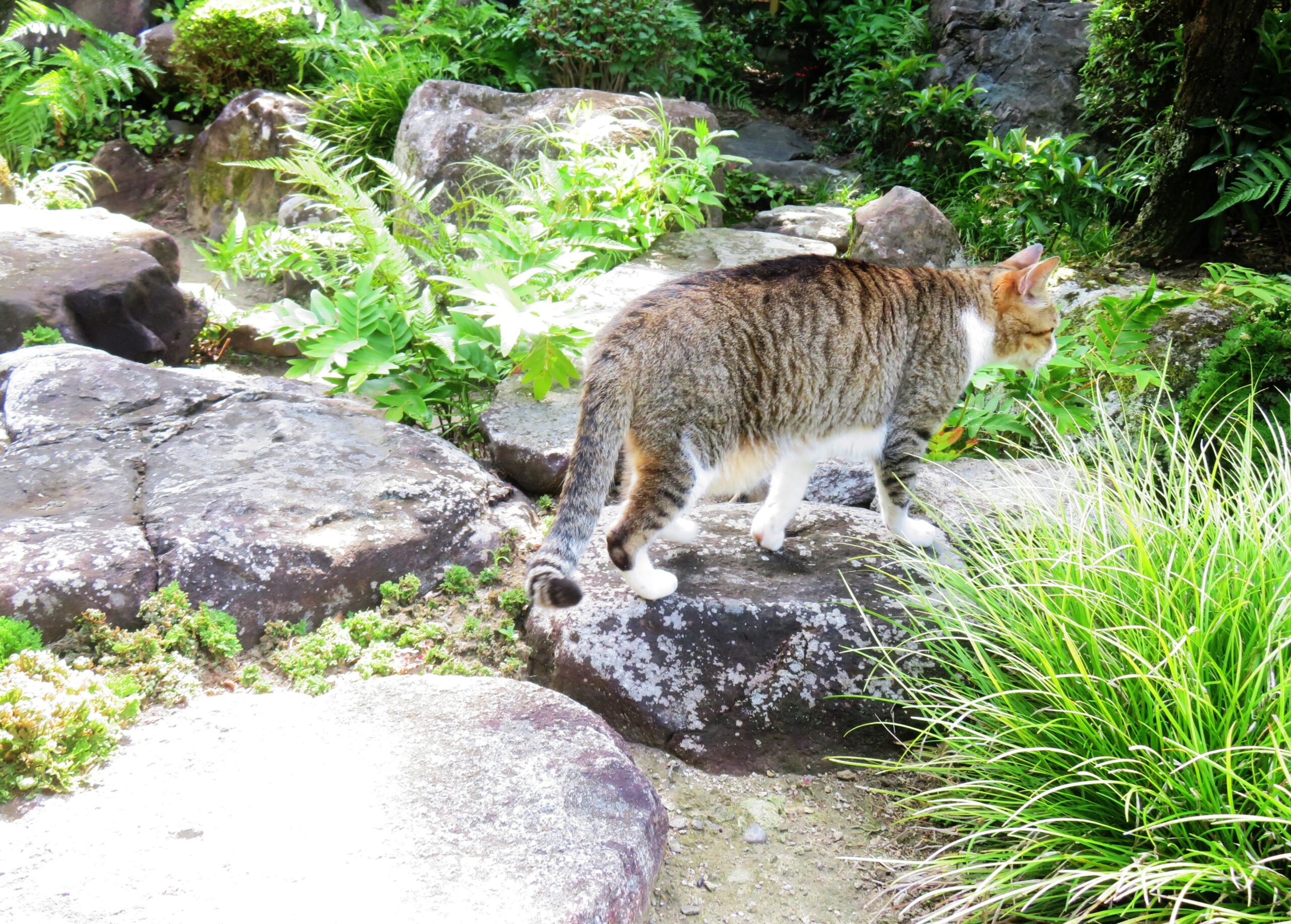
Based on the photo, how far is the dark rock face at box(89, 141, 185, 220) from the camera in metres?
10.0

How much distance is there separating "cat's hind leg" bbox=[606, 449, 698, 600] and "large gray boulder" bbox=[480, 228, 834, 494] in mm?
981

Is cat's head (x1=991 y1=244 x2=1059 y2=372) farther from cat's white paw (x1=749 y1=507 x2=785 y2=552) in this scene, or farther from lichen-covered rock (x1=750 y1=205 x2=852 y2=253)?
lichen-covered rock (x1=750 y1=205 x2=852 y2=253)

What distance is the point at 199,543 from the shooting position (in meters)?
3.48

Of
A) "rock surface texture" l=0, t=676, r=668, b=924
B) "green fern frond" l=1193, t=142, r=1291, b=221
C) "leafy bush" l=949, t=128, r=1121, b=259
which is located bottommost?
"rock surface texture" l=0, t=676, r=668, b=924

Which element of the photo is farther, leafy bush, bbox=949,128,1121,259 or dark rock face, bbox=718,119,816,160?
dark rock face, bbox=718,119,816,160

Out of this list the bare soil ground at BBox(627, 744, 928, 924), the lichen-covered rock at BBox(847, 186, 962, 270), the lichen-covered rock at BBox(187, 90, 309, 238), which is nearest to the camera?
the bare soil ground at BBox(627, 744, 928, 924)

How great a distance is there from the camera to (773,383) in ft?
11.2

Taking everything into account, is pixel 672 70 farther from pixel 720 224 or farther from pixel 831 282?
pixel 831 282

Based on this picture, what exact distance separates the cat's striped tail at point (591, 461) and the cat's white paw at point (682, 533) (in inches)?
21.5

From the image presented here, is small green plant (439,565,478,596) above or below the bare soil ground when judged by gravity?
above

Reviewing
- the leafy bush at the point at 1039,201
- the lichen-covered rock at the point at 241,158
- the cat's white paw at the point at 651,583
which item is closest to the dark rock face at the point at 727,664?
the cat's white paw at the point at 651,583

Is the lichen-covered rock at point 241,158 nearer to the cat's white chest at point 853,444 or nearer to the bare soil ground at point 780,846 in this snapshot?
the cat's white chest at point 853,444

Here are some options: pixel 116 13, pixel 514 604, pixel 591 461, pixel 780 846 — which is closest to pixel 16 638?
pixel 514 604

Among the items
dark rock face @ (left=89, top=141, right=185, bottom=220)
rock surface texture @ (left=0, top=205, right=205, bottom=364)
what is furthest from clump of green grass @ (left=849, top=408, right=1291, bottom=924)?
dark rock face @ (left=89, top=141, right=185, bottom=220)
